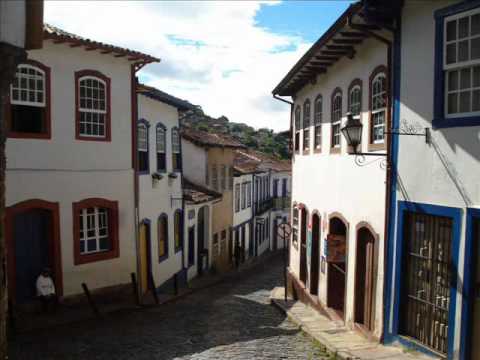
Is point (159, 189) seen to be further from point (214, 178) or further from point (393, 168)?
point (393, 168)

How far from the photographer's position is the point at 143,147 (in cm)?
1653

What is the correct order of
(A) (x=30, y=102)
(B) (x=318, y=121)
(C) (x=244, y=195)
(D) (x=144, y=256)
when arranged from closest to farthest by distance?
(A) (x=30, y=102) < (B) (x=318, y=121) < (D) (x=144, y=256) < (C) (x=244, y=195)

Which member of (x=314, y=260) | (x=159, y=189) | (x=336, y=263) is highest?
(x=159, y=189)

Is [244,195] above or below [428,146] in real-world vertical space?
below

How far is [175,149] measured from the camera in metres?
19.5

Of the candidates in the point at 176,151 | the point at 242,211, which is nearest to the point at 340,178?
the point at 176,151

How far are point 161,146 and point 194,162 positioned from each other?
6.86 m

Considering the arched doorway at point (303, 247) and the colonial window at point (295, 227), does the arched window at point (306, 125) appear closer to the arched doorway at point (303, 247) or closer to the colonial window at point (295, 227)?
the arched doorway at point (303, 247)

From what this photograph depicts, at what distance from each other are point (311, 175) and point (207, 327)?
17.4 ft

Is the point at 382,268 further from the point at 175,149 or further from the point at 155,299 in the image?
the point at 175,149

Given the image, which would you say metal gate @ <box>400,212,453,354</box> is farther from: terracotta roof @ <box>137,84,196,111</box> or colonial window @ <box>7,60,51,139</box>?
terracotta roof @ <box>137,84,196,111</box>

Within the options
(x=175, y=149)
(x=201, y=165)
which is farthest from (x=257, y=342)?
(x=201, y=165)

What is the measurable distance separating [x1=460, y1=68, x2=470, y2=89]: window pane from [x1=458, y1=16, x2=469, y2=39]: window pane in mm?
476

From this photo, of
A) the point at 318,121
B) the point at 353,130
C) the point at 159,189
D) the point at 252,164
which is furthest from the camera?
the point at 252,164
